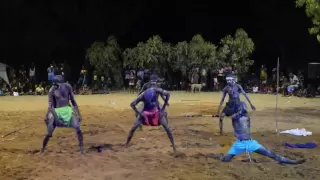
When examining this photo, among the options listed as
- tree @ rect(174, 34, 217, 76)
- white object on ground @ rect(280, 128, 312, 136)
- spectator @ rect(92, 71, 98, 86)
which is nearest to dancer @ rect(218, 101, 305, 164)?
white object on ground @ rect(280, 128, 312, 136)

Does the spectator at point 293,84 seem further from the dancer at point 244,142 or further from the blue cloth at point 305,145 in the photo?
the dancer at point 244,142

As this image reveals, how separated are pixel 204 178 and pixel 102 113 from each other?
1053 cm

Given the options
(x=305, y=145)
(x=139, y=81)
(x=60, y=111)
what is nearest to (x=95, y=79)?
(x=139, y=81)

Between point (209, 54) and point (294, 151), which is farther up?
point (209, 54)

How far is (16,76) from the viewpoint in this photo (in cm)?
2888

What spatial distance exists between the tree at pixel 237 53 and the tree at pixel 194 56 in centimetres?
62

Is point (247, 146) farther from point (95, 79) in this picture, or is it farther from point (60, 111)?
point (95, 79)

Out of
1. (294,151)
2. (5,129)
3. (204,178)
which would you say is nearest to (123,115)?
(5,129)

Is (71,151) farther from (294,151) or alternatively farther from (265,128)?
(265,128)

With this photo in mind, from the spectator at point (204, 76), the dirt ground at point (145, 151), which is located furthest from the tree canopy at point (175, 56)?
the dirt ground at point (145, 151)

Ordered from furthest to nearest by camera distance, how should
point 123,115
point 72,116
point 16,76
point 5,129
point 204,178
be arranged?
point 16,76, point 123,115, point 5,129, point 72,116, point 204,178

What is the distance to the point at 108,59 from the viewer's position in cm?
2973

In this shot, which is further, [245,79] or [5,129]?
[245,79]

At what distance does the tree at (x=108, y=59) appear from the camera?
97.5 feet
